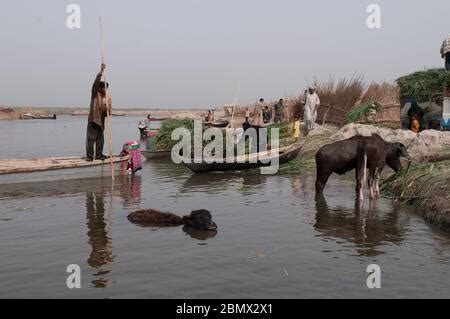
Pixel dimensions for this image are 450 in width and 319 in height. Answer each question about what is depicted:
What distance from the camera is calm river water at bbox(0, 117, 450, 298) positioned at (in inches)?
233

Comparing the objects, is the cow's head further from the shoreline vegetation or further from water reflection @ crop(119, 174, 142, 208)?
water reflection @ crop(119, 174, 142, 208)

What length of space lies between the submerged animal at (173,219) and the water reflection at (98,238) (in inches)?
23.8

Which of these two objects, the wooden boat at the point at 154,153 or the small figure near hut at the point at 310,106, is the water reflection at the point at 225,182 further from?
the small figure near hut at the point at 310,106

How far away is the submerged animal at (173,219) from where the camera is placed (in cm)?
835

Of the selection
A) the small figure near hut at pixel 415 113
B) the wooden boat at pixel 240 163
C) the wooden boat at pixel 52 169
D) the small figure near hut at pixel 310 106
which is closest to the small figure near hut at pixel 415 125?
the small figure near hut at pixel 415 113

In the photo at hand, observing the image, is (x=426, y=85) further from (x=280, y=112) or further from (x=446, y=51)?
(x=280, y=112)

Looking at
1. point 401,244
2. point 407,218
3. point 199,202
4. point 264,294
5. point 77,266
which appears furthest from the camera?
point 199,202

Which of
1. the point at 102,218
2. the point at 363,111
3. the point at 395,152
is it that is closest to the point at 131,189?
the point at 102,218

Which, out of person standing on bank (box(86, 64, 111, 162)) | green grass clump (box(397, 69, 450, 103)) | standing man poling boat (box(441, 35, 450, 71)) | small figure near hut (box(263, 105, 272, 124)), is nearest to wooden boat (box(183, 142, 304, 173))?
person standing on bank (box(86, 64, 111, 162))
